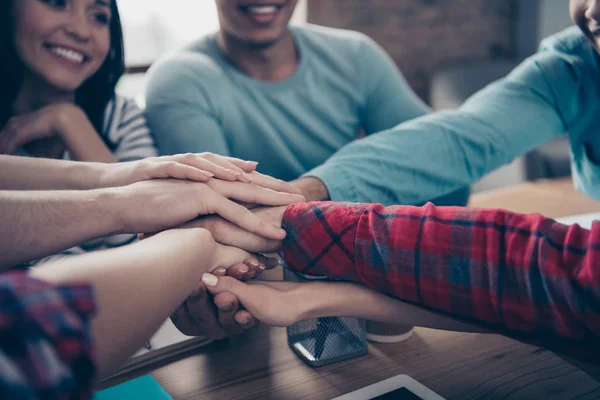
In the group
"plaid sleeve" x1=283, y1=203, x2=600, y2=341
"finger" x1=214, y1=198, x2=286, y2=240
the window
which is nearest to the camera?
"plaid sleeve" x1=283, y1=203, x2=600, y2=341

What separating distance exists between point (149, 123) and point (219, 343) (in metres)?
0.70

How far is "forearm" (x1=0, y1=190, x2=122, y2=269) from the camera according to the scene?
0.66 m

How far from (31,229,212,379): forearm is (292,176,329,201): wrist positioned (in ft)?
1.19

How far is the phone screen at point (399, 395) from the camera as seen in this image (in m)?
0.59

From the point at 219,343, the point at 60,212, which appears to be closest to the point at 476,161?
the point at 219,343

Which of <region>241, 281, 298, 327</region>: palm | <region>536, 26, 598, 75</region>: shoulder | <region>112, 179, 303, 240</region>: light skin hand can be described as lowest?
<region>241, 281, 298, 327</region>: palm

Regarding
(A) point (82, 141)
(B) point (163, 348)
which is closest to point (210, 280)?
(B) point (163, 348)

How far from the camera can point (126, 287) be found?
490 mm

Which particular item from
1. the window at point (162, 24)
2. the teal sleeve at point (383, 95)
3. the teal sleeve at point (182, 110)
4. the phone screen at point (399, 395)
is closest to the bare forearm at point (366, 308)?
the phone screen at point (399, 395)

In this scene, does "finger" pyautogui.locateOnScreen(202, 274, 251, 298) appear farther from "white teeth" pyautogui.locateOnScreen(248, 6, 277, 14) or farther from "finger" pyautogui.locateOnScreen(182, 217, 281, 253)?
"white teeth" pyautogui.locateOnScreen(248, 6, 277, 14)

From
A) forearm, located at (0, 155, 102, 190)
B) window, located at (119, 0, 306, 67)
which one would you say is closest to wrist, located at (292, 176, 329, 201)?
forearm, located at (0, 155, 102, 190)

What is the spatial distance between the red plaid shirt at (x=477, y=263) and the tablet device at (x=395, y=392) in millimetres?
97

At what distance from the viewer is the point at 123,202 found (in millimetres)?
745

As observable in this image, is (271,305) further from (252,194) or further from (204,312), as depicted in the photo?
(252,194)
